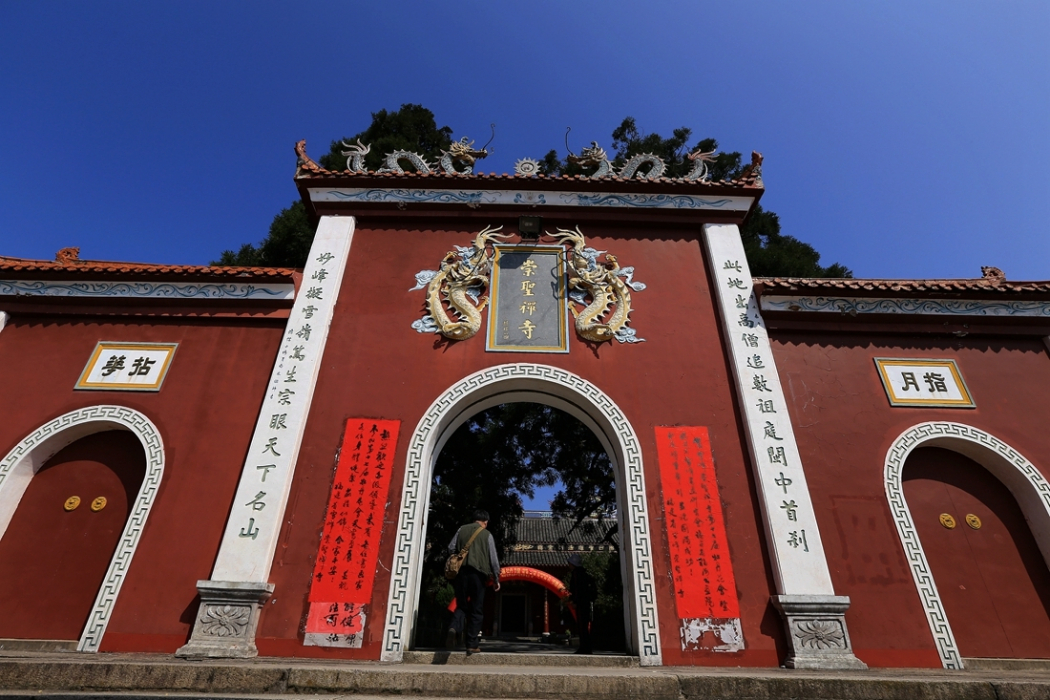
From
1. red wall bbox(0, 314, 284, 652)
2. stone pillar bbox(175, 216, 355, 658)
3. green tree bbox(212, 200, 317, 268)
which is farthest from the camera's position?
green tree bbox(212, 200, 317, 268)

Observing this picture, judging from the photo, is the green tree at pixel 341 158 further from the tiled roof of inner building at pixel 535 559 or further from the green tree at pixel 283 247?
the tiled roof of inner building at pixel 535 559

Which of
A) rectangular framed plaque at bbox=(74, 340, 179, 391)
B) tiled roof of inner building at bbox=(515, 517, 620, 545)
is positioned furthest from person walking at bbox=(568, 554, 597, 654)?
tiled roof of inner building at bbox=(515, 517, 620, 545)

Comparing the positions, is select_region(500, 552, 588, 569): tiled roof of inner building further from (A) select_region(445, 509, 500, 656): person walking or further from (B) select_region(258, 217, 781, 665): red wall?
(B) select_region(258, 217, 781, 665): red wall

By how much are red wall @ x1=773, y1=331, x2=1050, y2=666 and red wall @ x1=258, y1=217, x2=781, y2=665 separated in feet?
2.37

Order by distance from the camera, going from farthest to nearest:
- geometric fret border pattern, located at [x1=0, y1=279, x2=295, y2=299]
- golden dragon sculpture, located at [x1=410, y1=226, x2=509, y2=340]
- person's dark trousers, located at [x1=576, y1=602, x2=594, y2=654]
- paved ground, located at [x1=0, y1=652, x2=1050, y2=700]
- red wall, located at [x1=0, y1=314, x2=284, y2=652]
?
geometric fret border pattern, located at [x1=0, y1=279, x2=295, y2=299], golden dragon sculpture, located at [x1=410, y1=226, x2=509, y2=340], person's dark trousers, located at [x1=576, y1=602, x2=594, y2=654], red wall, located at [x1=0, y1=314, x2=284, y2=652], paved ground, located at [x1=0, y1=652, x2=1050, y2=700]

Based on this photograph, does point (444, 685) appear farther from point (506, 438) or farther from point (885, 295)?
point (506, 438)

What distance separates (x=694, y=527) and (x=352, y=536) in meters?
3.15

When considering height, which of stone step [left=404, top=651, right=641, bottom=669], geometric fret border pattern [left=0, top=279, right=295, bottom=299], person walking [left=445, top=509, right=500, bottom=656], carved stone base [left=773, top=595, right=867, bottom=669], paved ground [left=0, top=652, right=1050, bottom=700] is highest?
geometric fret border pattern [left=0, top=279, right=295, bottom=299]

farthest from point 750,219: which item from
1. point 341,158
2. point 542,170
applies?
point 341,158

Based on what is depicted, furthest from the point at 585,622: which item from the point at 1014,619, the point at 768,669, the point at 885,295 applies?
the point at 885,295

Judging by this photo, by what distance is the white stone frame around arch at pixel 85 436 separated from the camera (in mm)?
5039

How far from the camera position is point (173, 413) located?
5.71 m

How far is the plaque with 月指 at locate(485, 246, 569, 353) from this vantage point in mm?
6152

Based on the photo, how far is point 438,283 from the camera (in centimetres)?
653
